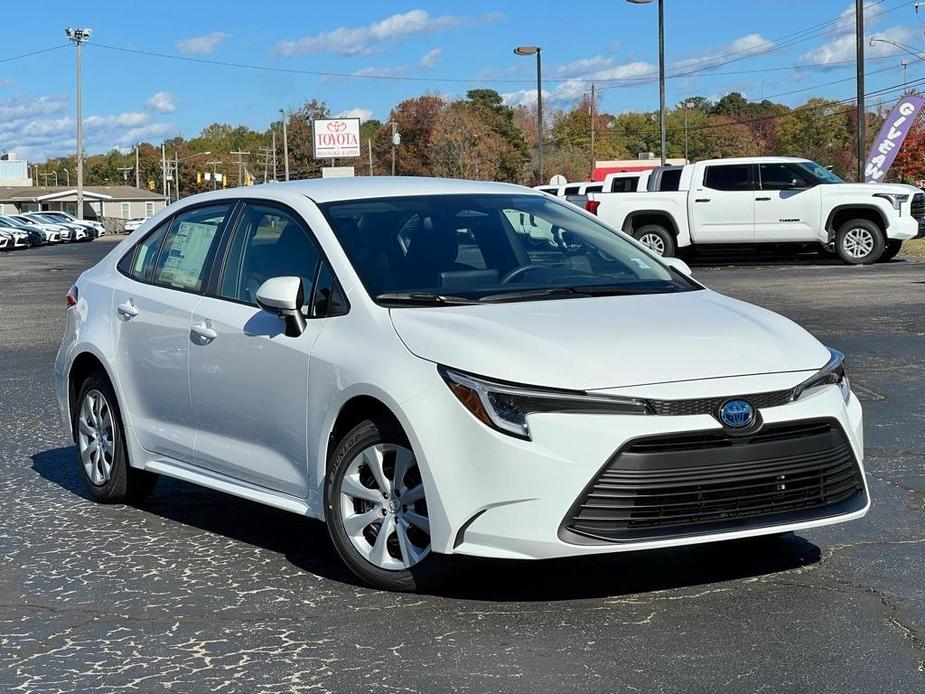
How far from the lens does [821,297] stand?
61.7 feet

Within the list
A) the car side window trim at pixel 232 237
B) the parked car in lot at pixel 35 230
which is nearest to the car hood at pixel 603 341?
the car side window trim at pixel 232 237

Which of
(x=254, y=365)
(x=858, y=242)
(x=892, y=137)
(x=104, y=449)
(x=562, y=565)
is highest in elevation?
(x=892, y=137)

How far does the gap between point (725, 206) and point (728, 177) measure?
1.91ft

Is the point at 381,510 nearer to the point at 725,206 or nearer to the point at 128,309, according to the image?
the point at 128,309

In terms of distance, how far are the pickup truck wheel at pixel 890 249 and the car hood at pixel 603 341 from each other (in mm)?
21191

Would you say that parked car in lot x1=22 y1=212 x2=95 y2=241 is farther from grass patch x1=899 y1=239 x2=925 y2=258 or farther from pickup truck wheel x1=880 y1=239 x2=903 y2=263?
pickup truck wheel x1=880 y1=239 x2=903 y2=263

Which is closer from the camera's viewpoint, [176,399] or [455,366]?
[455,366]

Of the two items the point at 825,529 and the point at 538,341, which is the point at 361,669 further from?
the point at 825,529

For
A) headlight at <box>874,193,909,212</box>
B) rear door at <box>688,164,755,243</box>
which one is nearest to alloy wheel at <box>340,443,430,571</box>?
headlight at <box>874,193,909,212</box>

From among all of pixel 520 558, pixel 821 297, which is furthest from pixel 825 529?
pixel 821 297

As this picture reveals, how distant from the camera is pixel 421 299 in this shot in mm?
5449

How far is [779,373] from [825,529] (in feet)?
5.00

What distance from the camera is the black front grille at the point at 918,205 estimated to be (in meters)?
25.5

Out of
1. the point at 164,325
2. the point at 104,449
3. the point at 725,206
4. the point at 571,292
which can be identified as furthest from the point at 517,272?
the point at 725,206
